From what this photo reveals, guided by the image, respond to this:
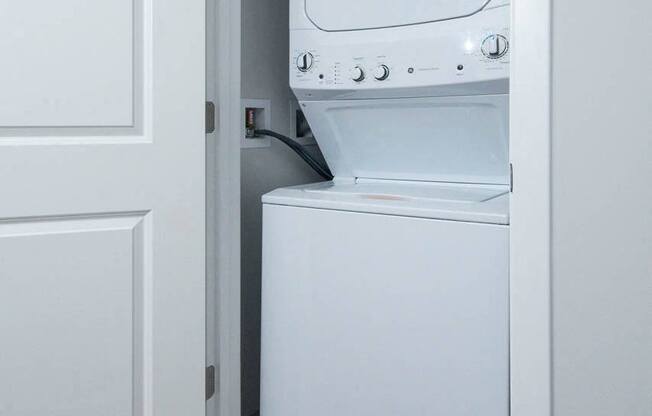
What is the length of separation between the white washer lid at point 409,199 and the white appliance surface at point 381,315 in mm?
17

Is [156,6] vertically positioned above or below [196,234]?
above

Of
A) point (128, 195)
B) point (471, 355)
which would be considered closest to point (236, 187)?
point (128, 195)

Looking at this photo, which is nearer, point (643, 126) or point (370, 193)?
point (643, 126)

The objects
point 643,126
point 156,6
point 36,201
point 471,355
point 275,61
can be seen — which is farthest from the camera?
point 275,61

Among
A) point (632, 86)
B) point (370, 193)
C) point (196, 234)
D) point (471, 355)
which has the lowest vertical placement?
point (471, 355)

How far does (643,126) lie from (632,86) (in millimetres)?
63

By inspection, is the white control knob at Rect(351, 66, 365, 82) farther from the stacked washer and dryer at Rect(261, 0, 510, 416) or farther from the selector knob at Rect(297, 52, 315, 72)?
the selector knob at Rect(297, 52, 315, 72)

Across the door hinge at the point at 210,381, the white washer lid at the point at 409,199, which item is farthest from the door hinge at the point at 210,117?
the door hinge at the point at 210,381

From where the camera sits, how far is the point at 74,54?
58.4 inches

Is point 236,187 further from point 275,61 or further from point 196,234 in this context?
point 275,61

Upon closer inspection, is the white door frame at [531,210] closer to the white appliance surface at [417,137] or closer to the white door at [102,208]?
the white appliance surface at [417,137]

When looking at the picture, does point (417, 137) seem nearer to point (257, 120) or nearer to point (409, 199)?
point (409, 199)

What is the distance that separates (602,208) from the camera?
3.29 ft

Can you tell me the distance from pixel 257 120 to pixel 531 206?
119 centimetres
